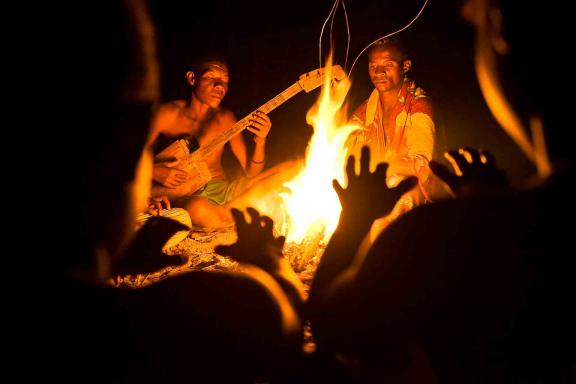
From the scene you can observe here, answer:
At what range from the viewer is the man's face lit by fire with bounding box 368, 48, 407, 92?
3.19m

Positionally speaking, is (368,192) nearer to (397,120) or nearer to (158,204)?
(397,120)

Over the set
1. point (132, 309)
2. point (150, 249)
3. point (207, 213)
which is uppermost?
point (207, 213)

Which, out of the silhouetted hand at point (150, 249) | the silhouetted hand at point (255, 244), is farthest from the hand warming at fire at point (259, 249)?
the silhouetted hand at point (150, 249)

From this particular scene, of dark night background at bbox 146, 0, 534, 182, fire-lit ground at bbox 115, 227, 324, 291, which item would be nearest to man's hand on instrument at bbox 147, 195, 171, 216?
fire-lit ground at bbox 115, 227, 324, 291

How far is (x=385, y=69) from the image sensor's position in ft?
10.5

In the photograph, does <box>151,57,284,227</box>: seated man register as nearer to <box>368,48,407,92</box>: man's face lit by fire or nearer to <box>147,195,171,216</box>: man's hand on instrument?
<box>147,195,171,216</box>: man's hand on instrument

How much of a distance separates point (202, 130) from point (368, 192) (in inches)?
72.8

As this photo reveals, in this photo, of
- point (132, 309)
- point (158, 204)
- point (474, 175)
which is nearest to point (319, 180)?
point (158, 204)

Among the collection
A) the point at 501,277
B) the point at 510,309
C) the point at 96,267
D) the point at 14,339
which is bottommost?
the point at 510,309

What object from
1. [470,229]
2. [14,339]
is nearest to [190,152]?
[14,339]

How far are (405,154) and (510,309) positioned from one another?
1405 millimetres

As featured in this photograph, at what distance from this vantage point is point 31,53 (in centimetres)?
224

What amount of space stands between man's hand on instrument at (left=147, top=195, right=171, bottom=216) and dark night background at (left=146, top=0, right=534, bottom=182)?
65cm

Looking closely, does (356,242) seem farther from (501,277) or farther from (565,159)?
(565,159)
